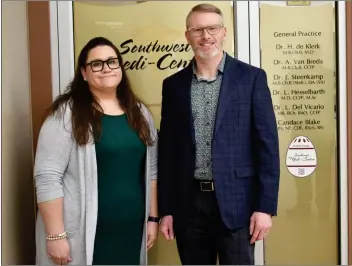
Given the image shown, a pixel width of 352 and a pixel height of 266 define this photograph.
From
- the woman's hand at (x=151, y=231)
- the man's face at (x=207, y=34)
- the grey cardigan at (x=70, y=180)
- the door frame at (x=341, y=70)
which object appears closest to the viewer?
the grey cardigan at (x=70, y=180)

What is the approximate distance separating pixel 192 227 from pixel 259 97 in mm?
680

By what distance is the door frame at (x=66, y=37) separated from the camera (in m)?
2.35

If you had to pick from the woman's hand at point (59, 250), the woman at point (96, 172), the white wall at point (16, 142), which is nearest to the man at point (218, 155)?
the woman at point (96, 172)

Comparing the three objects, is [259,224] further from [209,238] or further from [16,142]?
[16,142]

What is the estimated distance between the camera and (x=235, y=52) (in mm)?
2369

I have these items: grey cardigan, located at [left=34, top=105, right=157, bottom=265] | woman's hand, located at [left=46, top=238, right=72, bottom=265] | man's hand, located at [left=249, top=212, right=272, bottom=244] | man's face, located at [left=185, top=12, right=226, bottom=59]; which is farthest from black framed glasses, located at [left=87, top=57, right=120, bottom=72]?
man's hand, located at [left=249, top=212, right=272, bottom=244]

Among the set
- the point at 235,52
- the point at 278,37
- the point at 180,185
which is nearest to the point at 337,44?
the point at 278,37

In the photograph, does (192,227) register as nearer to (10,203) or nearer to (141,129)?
(141,129)

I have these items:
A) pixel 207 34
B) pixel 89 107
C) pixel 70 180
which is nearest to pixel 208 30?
pixel 207 34

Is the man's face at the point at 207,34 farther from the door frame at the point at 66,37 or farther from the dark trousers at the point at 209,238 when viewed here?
the dark trousers at the point at 209,238

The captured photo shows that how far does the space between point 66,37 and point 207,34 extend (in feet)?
2.83

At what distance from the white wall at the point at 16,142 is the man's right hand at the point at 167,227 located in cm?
84

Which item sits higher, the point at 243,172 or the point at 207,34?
the point at 207,34

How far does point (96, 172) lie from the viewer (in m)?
1.91
